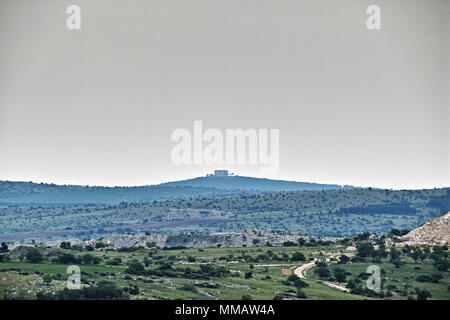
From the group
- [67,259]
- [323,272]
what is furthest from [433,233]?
[67,259]

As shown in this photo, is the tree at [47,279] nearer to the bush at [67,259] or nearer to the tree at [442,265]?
the bush at [67,259]

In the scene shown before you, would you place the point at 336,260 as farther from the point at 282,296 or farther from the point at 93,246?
the point at 93,246

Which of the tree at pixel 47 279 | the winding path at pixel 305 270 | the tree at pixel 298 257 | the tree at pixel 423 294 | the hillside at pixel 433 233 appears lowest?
the tree at pixel 423 294

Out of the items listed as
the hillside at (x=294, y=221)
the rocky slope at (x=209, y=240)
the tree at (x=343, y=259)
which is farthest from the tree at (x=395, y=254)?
the hillside at (x=294, y=221)

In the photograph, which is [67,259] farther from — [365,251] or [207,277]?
[365,251]
